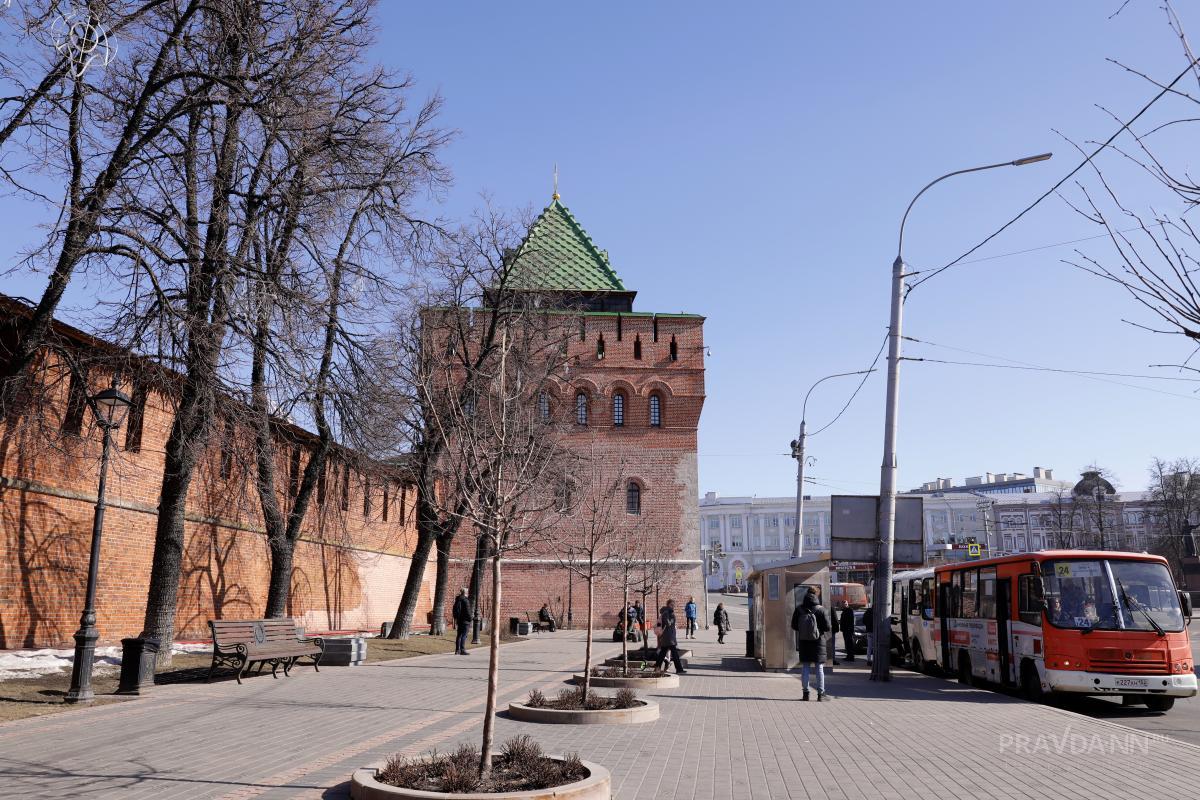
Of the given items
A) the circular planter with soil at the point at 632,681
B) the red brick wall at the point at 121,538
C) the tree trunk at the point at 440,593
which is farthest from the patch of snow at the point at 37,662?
the tree trunk at the point at 440,593

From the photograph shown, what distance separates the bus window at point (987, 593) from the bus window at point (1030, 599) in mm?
1320

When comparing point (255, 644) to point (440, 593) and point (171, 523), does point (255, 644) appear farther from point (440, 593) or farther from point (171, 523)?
point (440, 593)

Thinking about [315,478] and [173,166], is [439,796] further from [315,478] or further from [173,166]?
[315,478]

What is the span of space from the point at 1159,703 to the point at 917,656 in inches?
331

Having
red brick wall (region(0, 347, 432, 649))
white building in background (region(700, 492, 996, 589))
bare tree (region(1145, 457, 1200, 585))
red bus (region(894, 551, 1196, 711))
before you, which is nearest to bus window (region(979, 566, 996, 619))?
red bus (region(894, 551, 1196, 711))

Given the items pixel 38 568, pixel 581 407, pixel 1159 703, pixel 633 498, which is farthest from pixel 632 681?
pixel 581 407

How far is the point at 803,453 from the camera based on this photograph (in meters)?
33.3

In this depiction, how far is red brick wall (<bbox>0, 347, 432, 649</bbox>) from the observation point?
630 inches

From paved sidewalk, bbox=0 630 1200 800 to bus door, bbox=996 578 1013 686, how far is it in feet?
3.73

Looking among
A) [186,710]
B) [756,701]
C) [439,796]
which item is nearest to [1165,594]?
[756,701]

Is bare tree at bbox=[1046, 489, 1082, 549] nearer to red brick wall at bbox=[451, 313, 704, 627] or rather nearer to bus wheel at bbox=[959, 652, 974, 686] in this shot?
red brick wall at bbox=[451, 313, 704, 627]

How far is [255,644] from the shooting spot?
17.1 meters

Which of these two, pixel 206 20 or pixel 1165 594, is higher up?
pixel 206 20

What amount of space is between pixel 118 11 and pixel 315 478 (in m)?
11.5
